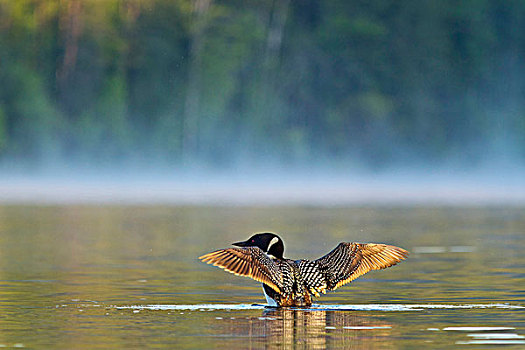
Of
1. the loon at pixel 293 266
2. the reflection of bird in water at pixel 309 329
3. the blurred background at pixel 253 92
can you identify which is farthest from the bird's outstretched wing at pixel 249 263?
the blurred background at pixel 253 92

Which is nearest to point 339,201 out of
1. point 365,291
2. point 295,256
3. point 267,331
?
point 295,256

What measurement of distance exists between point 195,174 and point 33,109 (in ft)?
22.4

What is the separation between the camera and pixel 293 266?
33.9 feet

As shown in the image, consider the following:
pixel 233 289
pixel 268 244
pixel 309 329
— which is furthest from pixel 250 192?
pixel 309 329

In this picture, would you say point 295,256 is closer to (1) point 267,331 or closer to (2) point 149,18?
(1) point 267,331

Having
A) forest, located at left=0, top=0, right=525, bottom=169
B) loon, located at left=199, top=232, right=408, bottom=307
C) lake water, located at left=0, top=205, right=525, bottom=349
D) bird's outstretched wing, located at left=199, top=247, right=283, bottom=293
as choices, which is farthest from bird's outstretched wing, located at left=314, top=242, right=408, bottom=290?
forest, located at left=0, top=0, right=525, bottom=169

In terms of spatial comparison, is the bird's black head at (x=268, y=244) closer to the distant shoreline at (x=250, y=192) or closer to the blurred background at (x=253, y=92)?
the distant shoreline at (x=250, y=192)

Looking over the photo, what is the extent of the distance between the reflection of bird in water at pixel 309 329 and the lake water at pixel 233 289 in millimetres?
11

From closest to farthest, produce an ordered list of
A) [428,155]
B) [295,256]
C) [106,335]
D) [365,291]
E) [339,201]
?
1. [106,335]
2. [365,291]
3. [295,256]
4. [339,201]
5. [428,155]

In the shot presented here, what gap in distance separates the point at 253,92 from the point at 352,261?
166 feet

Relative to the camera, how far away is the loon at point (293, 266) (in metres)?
10.0

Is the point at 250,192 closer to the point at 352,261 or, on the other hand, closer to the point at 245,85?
the point at 245,85

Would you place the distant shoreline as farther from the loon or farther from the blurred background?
the loon

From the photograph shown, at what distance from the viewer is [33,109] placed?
56375 millimetres
